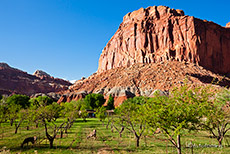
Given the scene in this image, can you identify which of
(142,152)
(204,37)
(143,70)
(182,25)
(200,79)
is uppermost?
(182,25)

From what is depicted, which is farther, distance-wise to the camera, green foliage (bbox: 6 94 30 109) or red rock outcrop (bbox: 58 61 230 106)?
red rock outcrop (bbox: 58 61 230 106)

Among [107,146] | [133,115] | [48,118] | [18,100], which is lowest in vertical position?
[107,146]

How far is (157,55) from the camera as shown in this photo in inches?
5399

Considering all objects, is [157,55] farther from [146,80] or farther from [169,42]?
[146,80]

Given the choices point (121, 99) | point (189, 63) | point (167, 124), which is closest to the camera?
point (167, 124)

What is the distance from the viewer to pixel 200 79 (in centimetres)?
10150

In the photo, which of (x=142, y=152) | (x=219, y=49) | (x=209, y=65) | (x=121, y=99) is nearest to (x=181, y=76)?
(x=121, y=99)

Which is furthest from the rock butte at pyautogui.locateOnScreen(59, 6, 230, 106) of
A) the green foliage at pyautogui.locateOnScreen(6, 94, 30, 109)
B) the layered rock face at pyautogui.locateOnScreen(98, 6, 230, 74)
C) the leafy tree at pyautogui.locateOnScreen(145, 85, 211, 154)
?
the leafy tree at pyautogui.locateOnScreen(145, 85, 211, 154)

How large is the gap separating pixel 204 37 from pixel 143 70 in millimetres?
79770

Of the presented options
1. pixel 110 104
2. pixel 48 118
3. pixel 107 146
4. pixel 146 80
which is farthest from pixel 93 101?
pixel 107 146

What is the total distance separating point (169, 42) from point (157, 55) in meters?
21.5

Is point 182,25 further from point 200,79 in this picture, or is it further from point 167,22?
point 200,79

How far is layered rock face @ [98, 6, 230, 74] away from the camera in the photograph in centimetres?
13800

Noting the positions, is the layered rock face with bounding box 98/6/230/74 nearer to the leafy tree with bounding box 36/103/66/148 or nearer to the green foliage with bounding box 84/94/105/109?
the green foliage with bounding box 84/94/105/109
